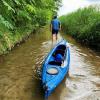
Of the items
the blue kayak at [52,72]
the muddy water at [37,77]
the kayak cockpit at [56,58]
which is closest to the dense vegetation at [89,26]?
the muddy water at [37,77]

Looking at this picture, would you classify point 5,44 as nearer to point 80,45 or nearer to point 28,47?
point 28,47

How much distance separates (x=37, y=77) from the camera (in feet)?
41.6

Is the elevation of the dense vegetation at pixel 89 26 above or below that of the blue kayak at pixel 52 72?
above

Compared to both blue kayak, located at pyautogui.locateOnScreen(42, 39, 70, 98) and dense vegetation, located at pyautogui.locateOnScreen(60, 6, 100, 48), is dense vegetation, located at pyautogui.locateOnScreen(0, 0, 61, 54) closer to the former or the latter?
blue kayak, located at pyautogui.locateOnScreen(42, 39, 70, 98)

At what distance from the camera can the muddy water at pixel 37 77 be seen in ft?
34.9

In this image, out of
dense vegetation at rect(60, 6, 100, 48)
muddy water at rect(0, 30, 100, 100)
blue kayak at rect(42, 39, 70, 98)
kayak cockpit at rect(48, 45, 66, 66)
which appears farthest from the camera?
dense vegetation at rect(60, 6, 100, 48)

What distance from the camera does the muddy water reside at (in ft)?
34.9

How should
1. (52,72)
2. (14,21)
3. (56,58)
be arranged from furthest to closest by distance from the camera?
(14,21) → (56,58) → (52,72)

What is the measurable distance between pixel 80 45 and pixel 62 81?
32.0ft

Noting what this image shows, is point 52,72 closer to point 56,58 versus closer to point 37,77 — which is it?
point 56,58

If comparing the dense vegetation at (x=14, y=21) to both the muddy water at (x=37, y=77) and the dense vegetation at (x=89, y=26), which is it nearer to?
the muddy water at (x=37, y=77)

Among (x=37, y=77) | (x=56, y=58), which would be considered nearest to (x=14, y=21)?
(x=37, y=77)

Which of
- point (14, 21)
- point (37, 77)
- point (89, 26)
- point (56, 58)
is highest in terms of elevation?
point (14, 21)

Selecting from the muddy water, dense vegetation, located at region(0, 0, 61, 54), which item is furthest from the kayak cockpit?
dense vegetation, located at region(0, 0, 61, 54)
